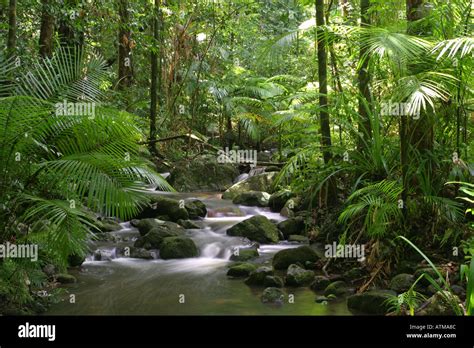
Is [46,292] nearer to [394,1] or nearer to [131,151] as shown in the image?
[131,151]

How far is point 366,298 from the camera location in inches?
206

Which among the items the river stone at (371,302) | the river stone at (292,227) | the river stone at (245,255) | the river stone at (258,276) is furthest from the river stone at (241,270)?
the river stone at (292,227)

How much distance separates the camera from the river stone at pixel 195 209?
9719 millimetres

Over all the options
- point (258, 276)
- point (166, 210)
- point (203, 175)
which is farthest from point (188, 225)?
point (203, 175)

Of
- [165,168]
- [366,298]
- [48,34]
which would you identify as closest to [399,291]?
[366,298]

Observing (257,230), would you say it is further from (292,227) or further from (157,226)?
(157,226)

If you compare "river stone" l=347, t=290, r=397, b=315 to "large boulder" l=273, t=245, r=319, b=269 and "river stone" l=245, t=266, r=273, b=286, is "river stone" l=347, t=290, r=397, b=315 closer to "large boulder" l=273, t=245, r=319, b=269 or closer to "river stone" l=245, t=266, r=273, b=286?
"river stone" l=245, t=266, r=273, b=286

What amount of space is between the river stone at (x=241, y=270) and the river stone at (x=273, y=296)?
894 mm

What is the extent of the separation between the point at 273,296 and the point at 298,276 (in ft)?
2.00

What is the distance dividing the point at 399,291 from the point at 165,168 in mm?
8066

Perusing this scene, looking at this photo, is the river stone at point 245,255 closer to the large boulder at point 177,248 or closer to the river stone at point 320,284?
the large boulder at point 177,248

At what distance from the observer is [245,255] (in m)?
7.60

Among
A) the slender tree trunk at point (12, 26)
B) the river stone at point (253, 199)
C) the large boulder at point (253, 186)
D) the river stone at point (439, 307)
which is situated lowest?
the river stone at point (439, 307)

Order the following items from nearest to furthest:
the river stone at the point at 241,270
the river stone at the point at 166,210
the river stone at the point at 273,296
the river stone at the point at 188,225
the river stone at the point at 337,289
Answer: the river stone at the point at 273,296, the river stone at the point at 337,289, the river stone at the point at 241,270, the river stone at the point at 188,225, the river stone at the point at 166,210
